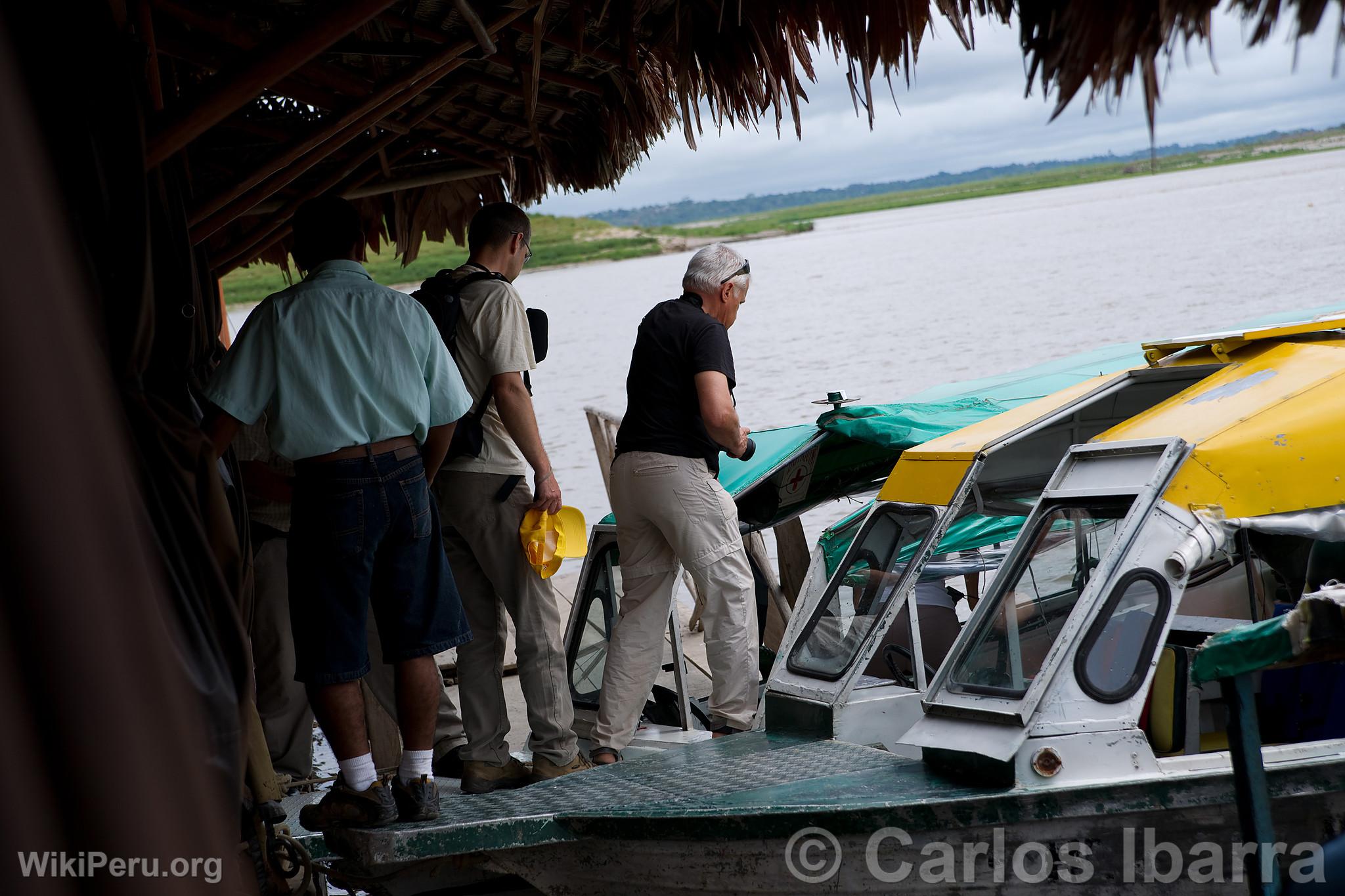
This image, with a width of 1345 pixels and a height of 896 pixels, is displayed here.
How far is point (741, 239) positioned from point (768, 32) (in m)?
95.6

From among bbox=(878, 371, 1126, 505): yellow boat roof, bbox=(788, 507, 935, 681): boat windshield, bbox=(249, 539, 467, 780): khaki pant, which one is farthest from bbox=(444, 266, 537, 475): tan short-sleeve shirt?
bbox=(878, 371, 1126, 505): yellow boat roof

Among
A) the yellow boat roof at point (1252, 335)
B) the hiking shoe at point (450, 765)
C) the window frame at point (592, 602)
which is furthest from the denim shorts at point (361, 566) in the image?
the yellow boat roof at point (1252, 335)

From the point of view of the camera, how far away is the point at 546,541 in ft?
14.6

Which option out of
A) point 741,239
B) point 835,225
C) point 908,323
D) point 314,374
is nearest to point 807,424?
point 314,374

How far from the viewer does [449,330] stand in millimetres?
4523

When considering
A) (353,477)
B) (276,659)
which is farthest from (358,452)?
(276,659)

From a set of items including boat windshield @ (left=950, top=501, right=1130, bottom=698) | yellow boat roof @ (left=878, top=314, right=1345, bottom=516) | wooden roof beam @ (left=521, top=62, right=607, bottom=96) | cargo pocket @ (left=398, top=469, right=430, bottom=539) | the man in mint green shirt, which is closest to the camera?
the man in mint green shirt

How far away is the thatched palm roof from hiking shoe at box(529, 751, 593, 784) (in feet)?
8.22

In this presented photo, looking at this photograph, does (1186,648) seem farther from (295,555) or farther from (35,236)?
(35,236)

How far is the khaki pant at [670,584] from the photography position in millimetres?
4789

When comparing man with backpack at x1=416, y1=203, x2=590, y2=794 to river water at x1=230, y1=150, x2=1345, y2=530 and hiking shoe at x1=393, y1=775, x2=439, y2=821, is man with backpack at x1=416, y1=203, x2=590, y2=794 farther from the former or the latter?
river water at x1=230, y1=150, x2=1345, y2=530

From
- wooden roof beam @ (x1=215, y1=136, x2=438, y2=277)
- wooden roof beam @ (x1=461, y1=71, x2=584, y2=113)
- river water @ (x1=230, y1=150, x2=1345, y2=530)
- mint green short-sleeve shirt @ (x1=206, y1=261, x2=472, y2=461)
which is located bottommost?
river water @ (x1=230, y1=150, x2=1345, y2=530)

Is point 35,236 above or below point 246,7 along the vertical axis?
below

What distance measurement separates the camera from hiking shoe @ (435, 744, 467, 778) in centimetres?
479
